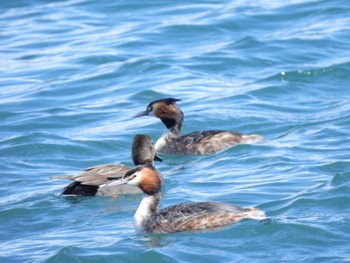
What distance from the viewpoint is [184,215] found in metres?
11.6

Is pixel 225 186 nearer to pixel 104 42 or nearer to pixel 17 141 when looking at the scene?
pixel 17 141

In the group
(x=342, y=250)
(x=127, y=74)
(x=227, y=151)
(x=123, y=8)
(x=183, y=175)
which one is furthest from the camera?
(x=123, y=8)

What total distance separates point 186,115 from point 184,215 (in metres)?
6.74

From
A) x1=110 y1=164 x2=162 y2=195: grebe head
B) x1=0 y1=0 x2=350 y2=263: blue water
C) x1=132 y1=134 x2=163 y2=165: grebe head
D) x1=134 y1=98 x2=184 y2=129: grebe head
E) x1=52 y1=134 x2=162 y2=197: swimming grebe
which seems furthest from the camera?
x1=134 y1=98 x2=184 y2=129: grebe head

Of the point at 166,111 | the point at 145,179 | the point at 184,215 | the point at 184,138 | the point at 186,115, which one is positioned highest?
the point at 145,179

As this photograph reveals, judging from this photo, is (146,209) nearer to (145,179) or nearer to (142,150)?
(145,179)

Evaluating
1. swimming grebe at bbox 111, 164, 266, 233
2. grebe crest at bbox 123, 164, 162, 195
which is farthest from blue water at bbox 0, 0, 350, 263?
grebe crest at bbox 123, 164, 162, 195

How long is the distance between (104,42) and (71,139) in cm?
709

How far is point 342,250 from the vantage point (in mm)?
10688

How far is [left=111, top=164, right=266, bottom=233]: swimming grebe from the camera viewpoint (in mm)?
11555

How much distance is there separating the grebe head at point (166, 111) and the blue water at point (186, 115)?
70 centimetres

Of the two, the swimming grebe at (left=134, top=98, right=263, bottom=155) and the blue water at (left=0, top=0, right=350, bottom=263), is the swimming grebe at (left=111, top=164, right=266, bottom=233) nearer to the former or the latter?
the blue water at (left=0, top=0, right=350, bottom=263)

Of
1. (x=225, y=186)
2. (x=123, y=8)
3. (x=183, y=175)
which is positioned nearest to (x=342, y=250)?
(x=225, y=186)

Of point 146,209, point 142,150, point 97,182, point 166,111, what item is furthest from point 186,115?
point 146,209
